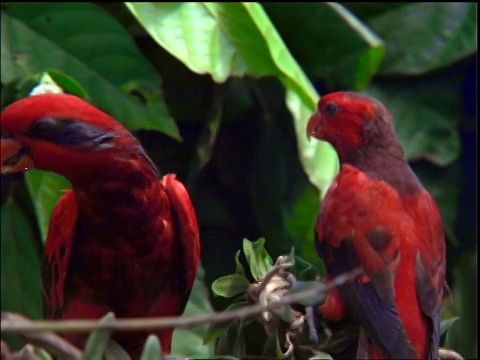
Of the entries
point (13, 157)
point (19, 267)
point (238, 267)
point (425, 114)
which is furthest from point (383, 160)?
point (425, 114)

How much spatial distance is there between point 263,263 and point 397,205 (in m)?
0.09

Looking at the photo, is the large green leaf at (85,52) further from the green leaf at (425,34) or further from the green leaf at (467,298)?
the green leaf at (467,298)

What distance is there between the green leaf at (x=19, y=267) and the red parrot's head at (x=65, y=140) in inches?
20.4

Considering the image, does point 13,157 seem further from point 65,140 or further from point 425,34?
point 425,34

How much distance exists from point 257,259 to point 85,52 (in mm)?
615

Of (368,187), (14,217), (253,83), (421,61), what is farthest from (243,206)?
(368,187)

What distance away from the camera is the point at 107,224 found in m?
0.59

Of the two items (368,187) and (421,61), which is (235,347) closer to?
(368,187)

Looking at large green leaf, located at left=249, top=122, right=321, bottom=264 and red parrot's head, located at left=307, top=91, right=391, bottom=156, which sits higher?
red parrot's head, located at left=307, top=91, right=391, bottom=156

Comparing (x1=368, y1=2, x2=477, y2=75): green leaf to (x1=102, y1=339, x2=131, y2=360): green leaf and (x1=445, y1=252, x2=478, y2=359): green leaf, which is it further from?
(x1=102, y1=339, x2=131, y2=360): green leaf

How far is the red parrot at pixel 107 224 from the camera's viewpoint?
1.71 ft

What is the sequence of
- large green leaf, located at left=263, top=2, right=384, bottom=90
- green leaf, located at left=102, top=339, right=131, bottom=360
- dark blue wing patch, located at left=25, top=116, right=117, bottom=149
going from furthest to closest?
large green leaf, located at left=263, top=2, right=384, bottom=90, dark blue wing patch, located at left=25, top=116, right=117, bottom=149, green leaf, located at left=102, top=339, right=131, bottom=360

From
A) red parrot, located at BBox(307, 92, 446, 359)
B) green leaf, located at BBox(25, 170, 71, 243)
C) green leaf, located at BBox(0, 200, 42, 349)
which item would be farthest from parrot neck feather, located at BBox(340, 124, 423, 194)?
green leaf, located at BBox(0, 200, 42, 349)

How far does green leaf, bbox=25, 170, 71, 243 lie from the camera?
97cm
